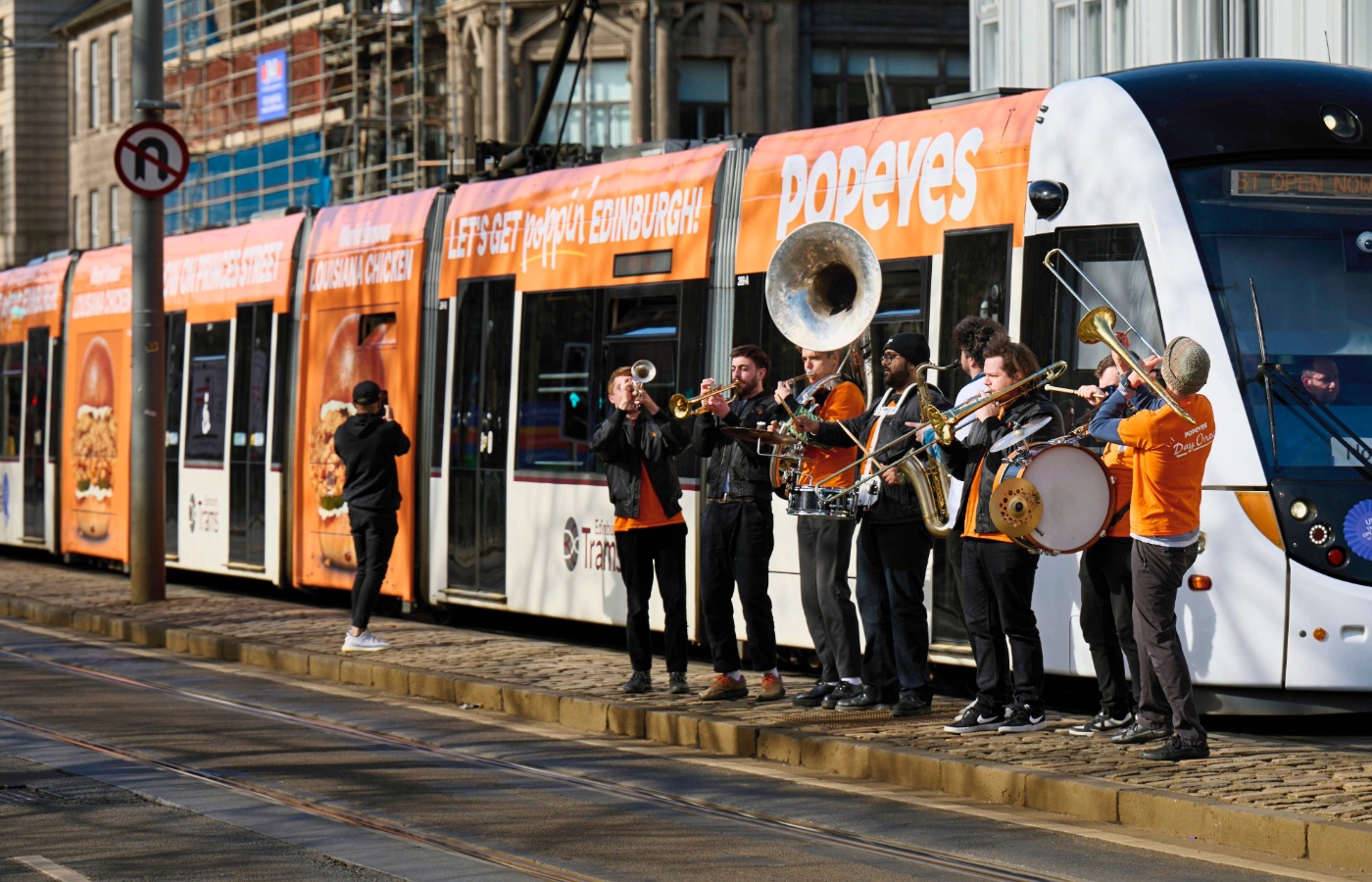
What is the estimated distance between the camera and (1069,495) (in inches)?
364

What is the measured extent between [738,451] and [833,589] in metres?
0.88

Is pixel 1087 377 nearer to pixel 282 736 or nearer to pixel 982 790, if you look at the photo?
pixel 982 790

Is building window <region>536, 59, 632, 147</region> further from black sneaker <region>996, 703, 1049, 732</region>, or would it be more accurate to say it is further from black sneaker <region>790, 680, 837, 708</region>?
black sneaker <region>996, 703, 1049, 732</region>

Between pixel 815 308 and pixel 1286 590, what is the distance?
2689 millimetres

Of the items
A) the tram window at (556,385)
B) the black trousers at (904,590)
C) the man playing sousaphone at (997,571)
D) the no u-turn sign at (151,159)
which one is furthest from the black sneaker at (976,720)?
the no u-turn sign at (151,159)

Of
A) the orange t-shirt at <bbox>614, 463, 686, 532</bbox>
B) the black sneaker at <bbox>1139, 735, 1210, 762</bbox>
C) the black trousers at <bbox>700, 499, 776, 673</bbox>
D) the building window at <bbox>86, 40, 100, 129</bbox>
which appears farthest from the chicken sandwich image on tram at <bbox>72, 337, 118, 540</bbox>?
the building window at <bbox>86, 40, 100, 129</bbox>

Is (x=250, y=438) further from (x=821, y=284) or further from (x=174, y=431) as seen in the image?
(x=821, y=284)

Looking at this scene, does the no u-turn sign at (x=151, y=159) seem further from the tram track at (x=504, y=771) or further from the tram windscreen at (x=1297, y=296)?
Answer: the tram windscreen at (x=1297, y=296)

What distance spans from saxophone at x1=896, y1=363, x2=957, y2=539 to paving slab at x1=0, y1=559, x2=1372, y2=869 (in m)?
0.93

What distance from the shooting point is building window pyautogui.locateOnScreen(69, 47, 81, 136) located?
58.8m

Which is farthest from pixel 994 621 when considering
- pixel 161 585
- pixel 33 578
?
pixel 33 578

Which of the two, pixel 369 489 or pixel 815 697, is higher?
pixel 369 489

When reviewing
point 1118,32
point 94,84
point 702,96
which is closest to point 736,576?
point 1118,32

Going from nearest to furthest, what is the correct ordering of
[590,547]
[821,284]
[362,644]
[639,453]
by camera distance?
1. [821,284]
2. [639,453]
3. [362,644]
4. [590,547]
